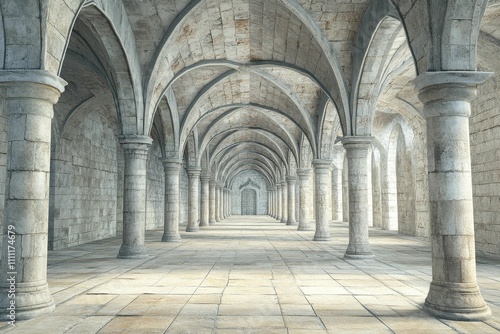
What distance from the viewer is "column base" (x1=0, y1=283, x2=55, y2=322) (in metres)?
4.61

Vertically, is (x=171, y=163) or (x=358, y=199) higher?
(x=171, y=163)

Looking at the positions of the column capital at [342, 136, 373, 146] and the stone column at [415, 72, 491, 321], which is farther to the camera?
the column capital at [342, 136, 373, 146]

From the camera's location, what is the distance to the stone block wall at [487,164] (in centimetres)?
1014

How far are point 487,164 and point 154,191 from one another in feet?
50.4

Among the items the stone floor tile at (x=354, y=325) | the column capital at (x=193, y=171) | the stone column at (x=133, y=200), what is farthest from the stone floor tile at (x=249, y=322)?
the column capital at (x=193, y=171)

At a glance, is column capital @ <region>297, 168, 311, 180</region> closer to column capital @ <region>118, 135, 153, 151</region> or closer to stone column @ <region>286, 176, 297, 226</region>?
stone column @ <region>286, 176, 297, 226</region>

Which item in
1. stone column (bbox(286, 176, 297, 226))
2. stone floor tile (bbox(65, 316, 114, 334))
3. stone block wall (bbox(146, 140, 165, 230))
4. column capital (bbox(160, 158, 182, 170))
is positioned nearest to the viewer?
stone floor tile (bbox(65, 316, 114, 334))

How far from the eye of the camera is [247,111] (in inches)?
766

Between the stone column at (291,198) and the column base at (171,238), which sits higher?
the stone column at (291,198)

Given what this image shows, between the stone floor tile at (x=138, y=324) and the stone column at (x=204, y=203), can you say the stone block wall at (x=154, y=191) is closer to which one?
the stone column at (x=204, y=203)

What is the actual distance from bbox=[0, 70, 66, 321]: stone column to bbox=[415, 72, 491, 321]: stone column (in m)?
4.63

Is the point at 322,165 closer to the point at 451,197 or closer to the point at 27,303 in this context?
the point at 451,197

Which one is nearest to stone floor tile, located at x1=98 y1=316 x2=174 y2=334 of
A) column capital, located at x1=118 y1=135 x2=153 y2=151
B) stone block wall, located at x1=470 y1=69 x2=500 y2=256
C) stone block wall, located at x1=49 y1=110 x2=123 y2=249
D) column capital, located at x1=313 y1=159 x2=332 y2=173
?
column capital, located at x1=118 y1=135 x2=153 y2=151

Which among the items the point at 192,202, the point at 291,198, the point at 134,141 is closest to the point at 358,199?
the point at 134,141
